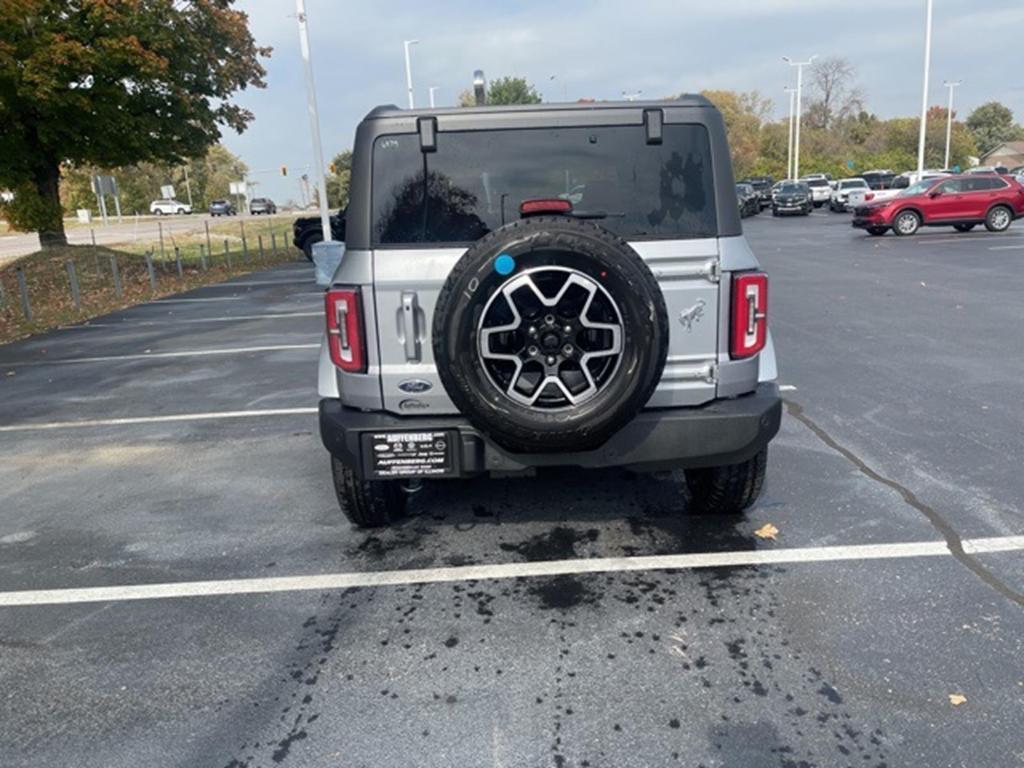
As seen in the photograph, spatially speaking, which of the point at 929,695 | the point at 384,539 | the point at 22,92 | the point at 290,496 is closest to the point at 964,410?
the point at 929,695

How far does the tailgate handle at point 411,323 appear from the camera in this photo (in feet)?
11.9

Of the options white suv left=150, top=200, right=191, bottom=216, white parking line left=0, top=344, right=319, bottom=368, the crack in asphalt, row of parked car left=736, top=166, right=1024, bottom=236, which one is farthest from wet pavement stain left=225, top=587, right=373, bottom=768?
white suv left=150, top=200, right=191, bottom=216

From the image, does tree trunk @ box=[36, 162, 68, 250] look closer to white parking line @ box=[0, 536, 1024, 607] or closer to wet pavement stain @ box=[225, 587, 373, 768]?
white parking line @ box=[0, 536, 1024, 607]

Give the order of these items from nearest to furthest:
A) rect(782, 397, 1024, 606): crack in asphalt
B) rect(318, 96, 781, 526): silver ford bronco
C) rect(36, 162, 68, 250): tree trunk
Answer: rect(782, 397, 1024, 606): crack in asphalt → rect(318, 96, 781, 526): silver ford bronco → rect(36, 162, 68, 250): tree trunk

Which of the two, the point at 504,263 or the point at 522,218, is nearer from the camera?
the point at 504,263

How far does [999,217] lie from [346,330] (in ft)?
80.2

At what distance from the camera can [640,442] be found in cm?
362

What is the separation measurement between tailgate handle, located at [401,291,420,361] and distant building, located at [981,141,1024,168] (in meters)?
123

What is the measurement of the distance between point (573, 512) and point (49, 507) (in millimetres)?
3322

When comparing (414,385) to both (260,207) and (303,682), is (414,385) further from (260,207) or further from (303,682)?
(260,207)

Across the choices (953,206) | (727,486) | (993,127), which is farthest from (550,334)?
(993,127)

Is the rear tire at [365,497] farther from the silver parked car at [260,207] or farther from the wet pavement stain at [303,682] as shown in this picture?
the silver parked car at [260,207]

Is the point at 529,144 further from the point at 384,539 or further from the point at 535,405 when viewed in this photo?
the point at 384,539

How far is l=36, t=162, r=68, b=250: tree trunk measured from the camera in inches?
853
